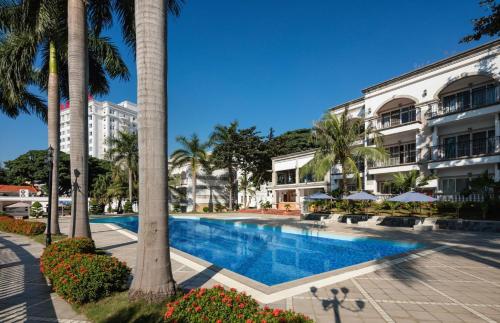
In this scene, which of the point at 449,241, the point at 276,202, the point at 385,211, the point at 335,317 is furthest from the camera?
the point at 276,202

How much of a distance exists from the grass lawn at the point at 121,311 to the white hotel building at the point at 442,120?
23536mm

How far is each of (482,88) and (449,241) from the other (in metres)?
15.2

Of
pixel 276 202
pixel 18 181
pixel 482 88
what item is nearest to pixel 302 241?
pixel 482 88

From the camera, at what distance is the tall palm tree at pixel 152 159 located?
16.6ft

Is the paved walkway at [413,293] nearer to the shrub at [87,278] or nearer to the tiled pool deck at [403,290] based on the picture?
the tiled pool deck at [403,290]

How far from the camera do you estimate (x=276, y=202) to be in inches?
1524

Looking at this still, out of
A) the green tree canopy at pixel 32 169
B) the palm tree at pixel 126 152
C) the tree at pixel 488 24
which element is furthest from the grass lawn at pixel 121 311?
the green tree canopy at pixel 32 169

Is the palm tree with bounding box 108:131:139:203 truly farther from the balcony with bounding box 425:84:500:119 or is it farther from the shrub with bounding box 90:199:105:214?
the balcony with bounding box 425:84:500:119

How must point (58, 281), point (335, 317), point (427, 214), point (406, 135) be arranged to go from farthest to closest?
point (406, 135)
point (427, 214)
point (58, 281)
point (335, 317)

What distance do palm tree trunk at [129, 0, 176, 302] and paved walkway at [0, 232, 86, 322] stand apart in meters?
1.38

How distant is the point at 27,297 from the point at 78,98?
6.70 meters

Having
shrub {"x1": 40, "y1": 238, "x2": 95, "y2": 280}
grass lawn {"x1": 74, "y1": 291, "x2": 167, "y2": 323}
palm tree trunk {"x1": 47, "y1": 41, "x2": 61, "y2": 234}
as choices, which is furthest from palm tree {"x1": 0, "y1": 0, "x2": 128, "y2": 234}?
grass lawn {"x1": 74, "y1": 291, "x2": 167, "y2": 323}

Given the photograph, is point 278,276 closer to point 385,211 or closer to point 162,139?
point 162,139

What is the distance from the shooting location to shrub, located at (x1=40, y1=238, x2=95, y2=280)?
6.33 m
